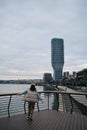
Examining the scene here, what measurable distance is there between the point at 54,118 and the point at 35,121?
3.16 feet

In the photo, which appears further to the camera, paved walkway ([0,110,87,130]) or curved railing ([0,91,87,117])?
curved railing ([0,91,87,117])

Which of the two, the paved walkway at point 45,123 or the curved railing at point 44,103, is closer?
the paved walkway at point 45,123

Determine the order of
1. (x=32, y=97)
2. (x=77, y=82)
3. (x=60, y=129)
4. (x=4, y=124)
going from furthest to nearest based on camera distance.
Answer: (x=77, y=82)
(x=32, y=97)
(x=4, y=124)
(x=60, y=129)

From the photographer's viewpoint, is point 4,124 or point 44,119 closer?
point 4,124

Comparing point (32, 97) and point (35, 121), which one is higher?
point (32, 97)

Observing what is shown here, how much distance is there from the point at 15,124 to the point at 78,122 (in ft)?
8.09

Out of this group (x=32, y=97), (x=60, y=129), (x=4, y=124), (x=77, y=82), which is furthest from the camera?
(x=77, y=82)

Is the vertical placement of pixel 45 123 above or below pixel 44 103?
below

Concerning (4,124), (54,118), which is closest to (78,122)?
(54,118)

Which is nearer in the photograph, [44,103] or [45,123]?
[45,123]

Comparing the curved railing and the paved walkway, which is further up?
the curved railing

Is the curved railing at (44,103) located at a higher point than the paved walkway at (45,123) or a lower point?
higher

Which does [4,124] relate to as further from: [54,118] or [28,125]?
[54,118]

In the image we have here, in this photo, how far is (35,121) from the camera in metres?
9.05
